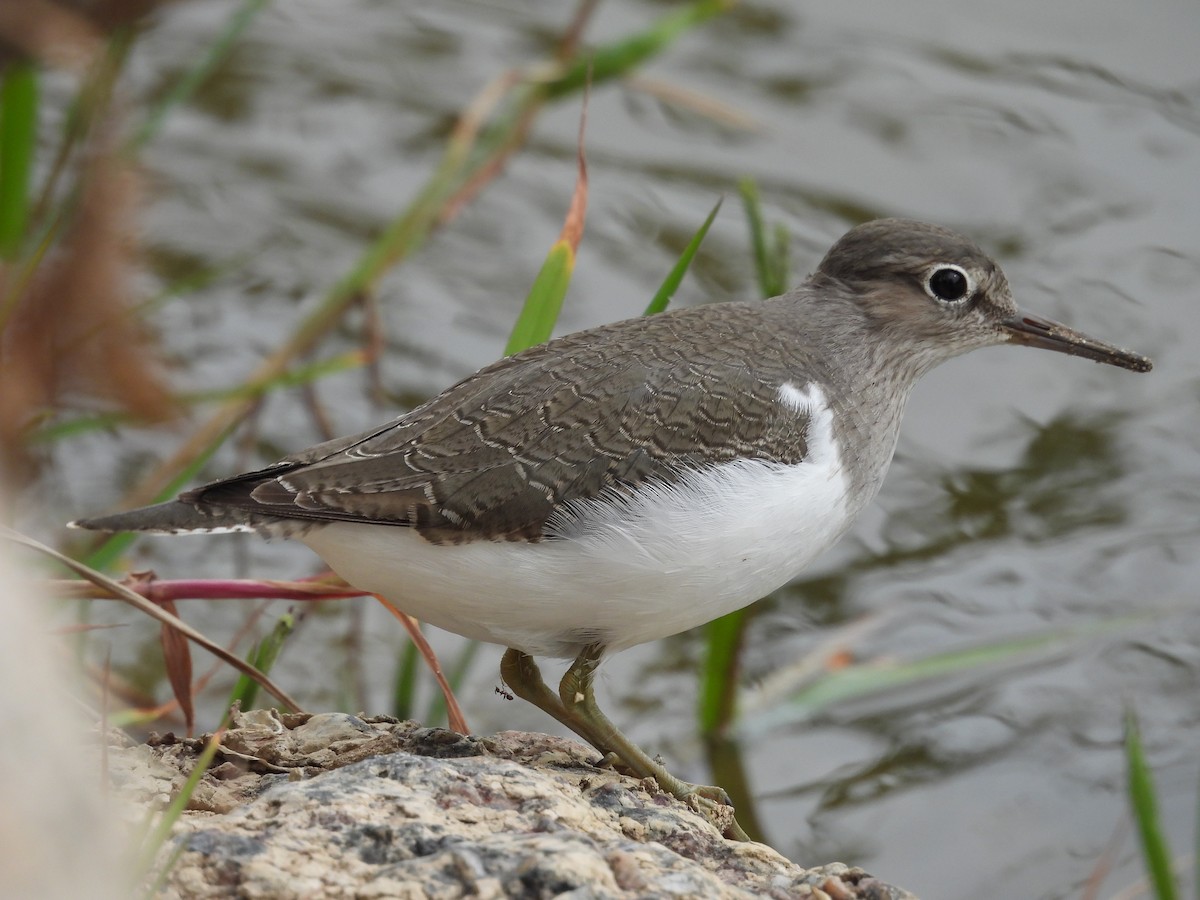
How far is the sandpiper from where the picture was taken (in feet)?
13.5

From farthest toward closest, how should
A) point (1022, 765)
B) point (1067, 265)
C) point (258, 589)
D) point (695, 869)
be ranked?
point (1067, 265) < point (1022, 765) < point (258, 589) < point (695, 869)

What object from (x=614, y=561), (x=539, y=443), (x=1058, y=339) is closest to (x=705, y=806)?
(x=614, y=561)

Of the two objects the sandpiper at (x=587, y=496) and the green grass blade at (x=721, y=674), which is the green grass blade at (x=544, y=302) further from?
the green grass blade at (x=721, y=674)

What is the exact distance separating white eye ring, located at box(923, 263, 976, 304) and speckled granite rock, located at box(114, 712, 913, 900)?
6.72ft

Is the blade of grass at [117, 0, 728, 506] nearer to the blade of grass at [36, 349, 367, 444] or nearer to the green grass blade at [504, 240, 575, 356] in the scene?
the blade of grass at [36, 349, 367, 444]

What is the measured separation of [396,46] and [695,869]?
25.7ft

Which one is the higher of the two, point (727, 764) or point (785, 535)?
point (785, 535)

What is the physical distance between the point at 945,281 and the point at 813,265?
123 inches

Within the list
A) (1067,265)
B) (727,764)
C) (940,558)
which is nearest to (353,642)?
(727,764)

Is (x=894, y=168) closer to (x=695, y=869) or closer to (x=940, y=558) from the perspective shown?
(x=940, y=558)


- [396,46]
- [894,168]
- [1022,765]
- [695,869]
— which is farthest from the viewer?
[396,46]

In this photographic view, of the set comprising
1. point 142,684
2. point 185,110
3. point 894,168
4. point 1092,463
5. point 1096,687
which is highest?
point 894,168

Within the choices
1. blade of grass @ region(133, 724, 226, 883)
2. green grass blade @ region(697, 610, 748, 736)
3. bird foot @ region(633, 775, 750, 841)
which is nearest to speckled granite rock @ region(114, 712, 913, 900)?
blade of grass @ region(133, 724, 226, 883)

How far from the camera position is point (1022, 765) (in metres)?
6.25
